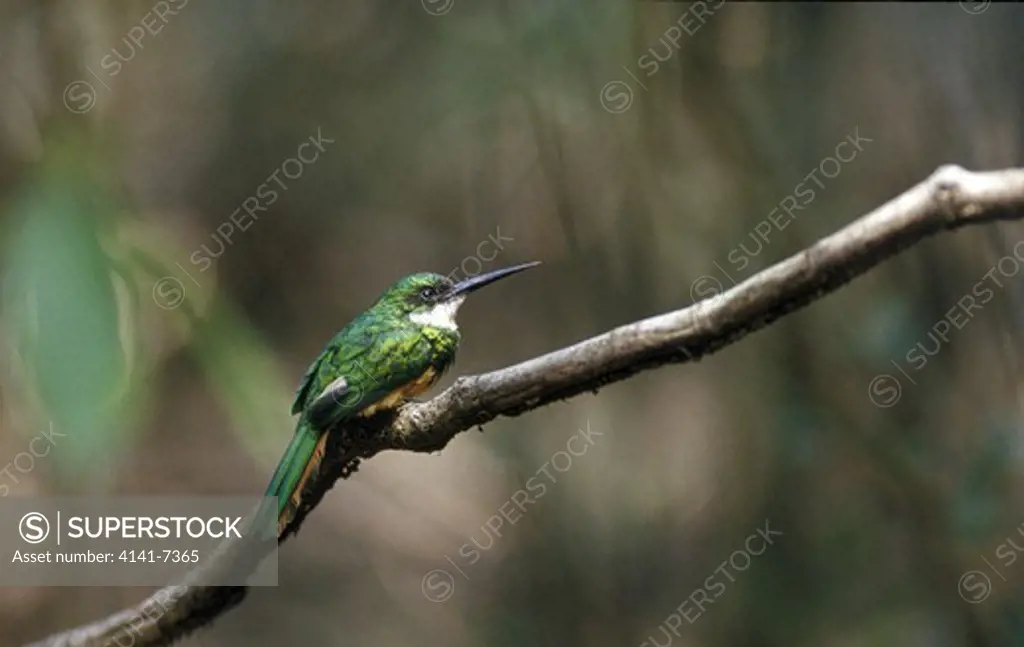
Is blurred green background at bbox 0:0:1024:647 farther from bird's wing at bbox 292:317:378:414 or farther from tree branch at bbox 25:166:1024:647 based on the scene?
tree branch at bbox 25:166:1024:647

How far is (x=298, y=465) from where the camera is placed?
5.21 ft

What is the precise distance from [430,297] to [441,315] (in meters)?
0.04

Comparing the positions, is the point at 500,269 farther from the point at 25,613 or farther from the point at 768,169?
the point at 25,613

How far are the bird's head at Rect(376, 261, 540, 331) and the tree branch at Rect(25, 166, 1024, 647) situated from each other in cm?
18

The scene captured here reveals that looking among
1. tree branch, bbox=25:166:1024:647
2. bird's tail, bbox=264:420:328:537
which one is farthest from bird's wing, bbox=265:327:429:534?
tree branch, bbox=25:166:1024:647

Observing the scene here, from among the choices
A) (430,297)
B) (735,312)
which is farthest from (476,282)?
(735,312)

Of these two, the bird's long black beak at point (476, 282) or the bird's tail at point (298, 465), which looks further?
the bird's long black beak at point (476, 282)

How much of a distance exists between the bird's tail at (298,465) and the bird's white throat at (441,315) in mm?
225

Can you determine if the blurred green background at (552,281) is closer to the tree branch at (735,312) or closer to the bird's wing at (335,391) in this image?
the bird's wing at (335,391)

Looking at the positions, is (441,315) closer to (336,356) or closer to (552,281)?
(336,356)

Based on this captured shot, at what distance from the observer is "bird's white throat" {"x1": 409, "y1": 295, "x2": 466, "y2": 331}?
166 centimetres

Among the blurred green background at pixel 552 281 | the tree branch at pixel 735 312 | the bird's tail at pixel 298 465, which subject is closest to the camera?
the tree branch at pixel 735 312

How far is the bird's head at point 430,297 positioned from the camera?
1.67 metres

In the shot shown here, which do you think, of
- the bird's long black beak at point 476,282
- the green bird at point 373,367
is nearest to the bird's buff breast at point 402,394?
the green bird at point 373,367
